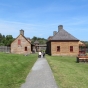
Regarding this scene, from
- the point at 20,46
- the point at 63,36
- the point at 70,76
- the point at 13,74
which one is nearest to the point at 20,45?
the point at 20,46

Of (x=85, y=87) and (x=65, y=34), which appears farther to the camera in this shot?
(x=65, y=34)

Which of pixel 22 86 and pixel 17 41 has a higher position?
pixel 17 41

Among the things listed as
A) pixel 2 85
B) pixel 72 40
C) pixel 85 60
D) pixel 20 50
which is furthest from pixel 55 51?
pixel 2 85

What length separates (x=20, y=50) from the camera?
55.6m

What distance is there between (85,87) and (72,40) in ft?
126

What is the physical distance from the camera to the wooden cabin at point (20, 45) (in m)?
55.2

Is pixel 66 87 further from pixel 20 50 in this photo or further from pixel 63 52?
pixel 20 50

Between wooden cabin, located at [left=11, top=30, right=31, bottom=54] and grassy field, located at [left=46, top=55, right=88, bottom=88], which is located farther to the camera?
wooden cabin, located at [left=11, top=30, right=31, bottom=54]

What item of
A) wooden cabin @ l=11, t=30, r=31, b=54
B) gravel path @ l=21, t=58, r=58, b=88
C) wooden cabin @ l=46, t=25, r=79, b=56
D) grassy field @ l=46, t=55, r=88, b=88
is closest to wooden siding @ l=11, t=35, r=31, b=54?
wooden cabin @ l=11, t=30, r=31, b=54

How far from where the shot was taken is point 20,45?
181ft

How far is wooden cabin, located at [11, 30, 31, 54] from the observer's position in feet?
181

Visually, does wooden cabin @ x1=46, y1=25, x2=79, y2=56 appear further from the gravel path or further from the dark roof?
the gravel path

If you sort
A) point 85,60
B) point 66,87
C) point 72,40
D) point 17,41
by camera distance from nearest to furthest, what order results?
point 66,87 → point 85,60 → point 72,40 → point 17,41

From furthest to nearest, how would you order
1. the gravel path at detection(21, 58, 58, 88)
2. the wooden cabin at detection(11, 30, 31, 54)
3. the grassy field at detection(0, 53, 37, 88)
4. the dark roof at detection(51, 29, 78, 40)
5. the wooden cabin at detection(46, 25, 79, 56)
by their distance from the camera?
the wooden cabin at detection(11, 30, 31, 54) → the dark roof at detection(51, 29, 78, 40) → the wooden cabin at detection(46, 25, 79, 56) → the grassy field at detection(0, 53, 37, 88) → the gravel path at detection(21, 58, 58, 88)
